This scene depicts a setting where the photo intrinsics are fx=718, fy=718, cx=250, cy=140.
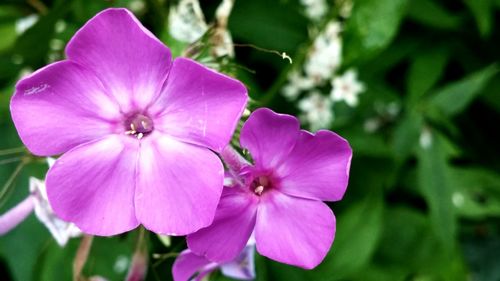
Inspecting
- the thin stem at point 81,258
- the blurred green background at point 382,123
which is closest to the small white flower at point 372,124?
the blurred green background at point 382,123

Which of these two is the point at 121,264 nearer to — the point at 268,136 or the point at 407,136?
the point at 407,136

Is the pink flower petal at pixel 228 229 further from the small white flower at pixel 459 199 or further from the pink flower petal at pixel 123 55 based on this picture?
the small white flower at pixel 459 199

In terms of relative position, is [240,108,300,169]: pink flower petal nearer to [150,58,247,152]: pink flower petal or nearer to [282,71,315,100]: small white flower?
[150,58,247,152]: pink flower petal

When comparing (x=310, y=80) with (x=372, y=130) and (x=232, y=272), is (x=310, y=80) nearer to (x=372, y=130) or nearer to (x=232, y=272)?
(x=372, y=130)

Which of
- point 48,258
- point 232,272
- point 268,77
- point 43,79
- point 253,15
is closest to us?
point 43,79

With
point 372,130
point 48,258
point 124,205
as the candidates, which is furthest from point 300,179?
point 372,130

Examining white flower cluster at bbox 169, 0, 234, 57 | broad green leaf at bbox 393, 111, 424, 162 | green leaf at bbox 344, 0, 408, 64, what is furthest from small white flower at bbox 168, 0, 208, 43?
broad green leaf at bbox 393, 111, 424, 162
